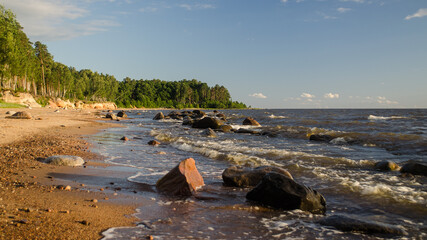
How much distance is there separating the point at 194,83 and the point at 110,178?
18191cm

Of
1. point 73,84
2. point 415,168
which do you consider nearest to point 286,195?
point 415,168

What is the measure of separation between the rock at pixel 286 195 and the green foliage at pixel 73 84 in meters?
56.1

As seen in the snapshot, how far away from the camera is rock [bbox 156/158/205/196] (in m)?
5.83

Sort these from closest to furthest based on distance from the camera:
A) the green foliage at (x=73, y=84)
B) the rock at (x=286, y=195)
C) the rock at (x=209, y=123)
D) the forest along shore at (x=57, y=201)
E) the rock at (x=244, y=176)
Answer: the forest along shore at (x=57, y=201)
the rock at (x=286, y=195)
the rock at (x=244, y=176)
the rock at (x=209, y=123)
the green foliage at (x=73, y=84)

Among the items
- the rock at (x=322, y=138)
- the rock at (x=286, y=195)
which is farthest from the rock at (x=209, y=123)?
the rock at (x=286, y=195)

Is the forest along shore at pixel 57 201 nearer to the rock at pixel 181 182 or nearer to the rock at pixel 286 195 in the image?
the rock at pixel 181 182

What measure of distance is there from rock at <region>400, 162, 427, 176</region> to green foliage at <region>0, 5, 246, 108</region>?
57.2 metres

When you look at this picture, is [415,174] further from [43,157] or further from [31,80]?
[31,80]

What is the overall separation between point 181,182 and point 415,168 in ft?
22.7

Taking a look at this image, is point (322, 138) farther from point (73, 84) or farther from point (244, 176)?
point (73, 84)

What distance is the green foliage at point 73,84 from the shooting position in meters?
51.2

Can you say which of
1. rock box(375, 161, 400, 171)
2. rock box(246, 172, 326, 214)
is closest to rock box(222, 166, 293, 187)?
rock box(246, 172, 326, 214)

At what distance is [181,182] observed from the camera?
5895 mm

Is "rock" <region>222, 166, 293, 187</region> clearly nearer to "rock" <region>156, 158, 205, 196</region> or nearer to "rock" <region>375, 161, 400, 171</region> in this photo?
"rock" <region>156, 158, 205, 196</region>
